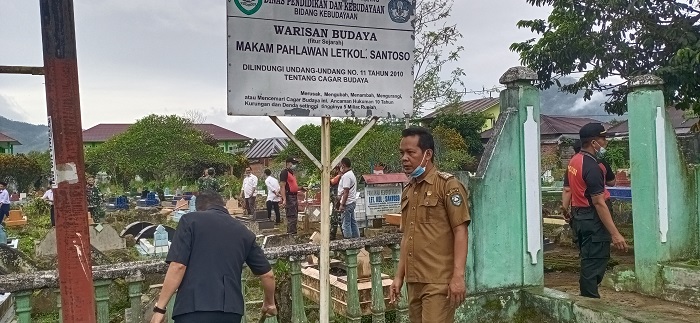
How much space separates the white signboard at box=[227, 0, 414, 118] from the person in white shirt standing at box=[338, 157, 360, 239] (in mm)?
7865

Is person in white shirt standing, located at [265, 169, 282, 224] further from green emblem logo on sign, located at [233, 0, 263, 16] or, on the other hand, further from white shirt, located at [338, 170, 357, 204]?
green emblem logo on sign, located at [233, 0, 263, 16]

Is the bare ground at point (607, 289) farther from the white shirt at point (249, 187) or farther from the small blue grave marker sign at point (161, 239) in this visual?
the white shirt at point (249, 187)

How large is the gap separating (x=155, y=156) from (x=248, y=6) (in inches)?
1521

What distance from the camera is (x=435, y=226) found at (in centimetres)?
345

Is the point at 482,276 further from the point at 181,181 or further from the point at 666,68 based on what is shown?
the point at 181,181

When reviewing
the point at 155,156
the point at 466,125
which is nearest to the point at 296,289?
the point at 466,125

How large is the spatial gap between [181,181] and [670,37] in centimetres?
3175

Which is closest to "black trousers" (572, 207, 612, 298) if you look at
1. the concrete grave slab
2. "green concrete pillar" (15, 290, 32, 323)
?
"green concrete pillar" (15, 290, 32, 323)

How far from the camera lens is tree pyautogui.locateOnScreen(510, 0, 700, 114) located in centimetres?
922

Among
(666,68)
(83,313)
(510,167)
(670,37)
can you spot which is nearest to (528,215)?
(510,167)

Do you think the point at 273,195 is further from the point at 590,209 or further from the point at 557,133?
the point at 557,133

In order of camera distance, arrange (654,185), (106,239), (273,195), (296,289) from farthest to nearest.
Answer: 1. (273,195)
2. (106,239)
3. (654,185)
4. (296,289)

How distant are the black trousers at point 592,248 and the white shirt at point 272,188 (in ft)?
35.9

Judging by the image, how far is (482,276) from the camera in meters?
4.80
